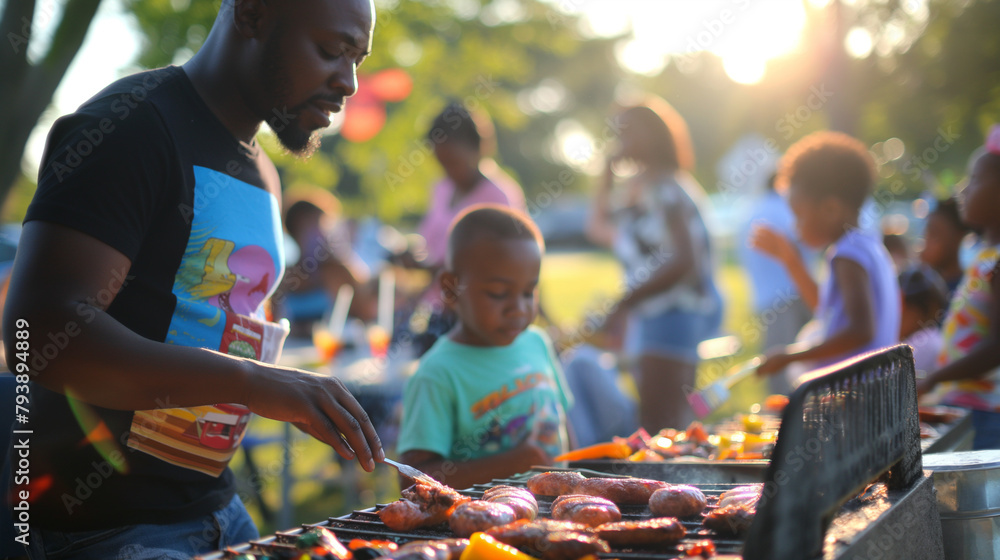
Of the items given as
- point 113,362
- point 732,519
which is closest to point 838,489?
point 732,519

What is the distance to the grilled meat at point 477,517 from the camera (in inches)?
67.5

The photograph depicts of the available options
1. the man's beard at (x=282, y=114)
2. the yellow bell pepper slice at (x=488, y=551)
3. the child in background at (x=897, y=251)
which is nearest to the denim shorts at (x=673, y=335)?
the child in background at (x=897, y=251)

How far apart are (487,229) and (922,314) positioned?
377 centimetres

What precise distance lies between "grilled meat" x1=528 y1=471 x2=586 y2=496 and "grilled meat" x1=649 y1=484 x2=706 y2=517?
28 centimetres

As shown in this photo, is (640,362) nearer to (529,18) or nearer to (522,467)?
(522,467)

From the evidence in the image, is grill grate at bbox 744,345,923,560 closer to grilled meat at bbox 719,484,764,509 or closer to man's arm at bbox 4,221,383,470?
grilled meat at bbox 719,484,764,509

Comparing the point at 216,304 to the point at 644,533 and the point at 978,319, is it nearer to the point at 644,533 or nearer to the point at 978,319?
the point at 644,533

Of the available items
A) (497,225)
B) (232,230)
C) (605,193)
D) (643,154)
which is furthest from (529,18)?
(232,230)

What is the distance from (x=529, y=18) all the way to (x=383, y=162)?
14.3ft

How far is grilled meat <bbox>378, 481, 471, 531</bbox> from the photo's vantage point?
1801 mm

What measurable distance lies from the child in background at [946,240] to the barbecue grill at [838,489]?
13.7ft

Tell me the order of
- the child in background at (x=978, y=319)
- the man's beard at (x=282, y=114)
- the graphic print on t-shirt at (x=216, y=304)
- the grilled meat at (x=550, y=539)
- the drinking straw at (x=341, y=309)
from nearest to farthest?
the grilled meat at (x=550, y=539)
the graphic print on t-shirt at (x=216, y=304)
the man's beard at (x=282, y=114)
the child in background at (x=978, y=319)
the drinking straw at (x=341, y=309)
